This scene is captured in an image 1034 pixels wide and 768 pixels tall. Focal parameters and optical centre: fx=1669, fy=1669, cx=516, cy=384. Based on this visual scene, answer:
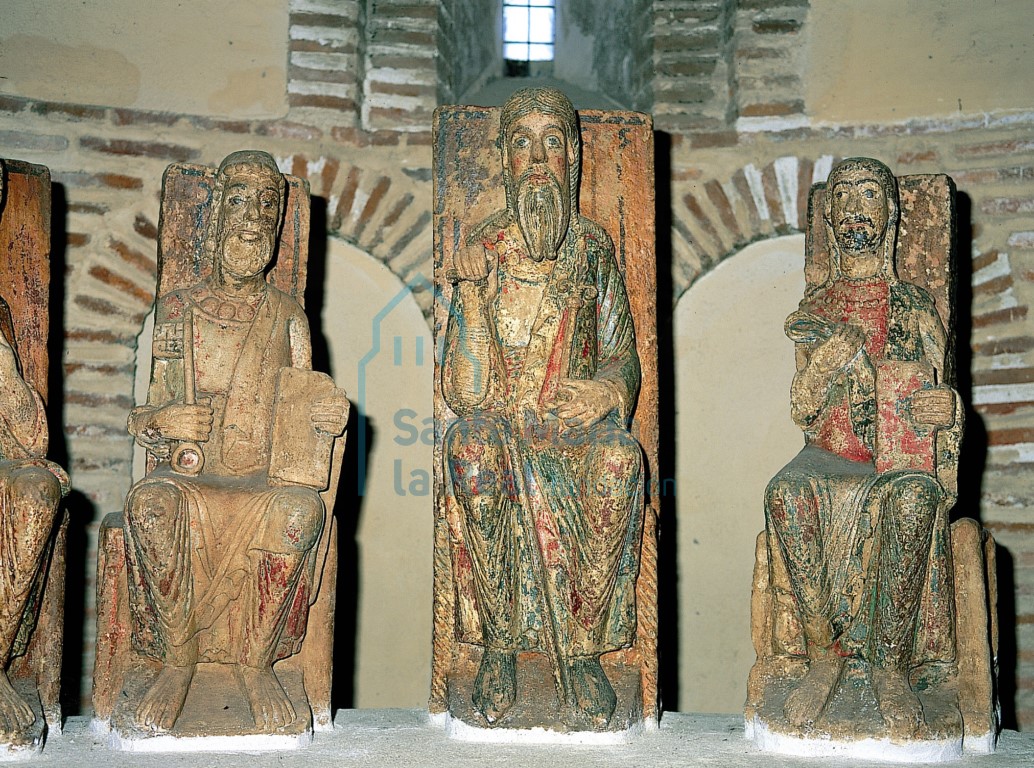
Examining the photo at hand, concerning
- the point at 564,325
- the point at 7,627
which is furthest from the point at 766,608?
the point at 7,627

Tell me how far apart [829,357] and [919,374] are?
27cm

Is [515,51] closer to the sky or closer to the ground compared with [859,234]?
closer to the sky

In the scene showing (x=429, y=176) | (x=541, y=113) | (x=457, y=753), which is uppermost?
(x=429, y=176)

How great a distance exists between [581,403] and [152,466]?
132 centimetres

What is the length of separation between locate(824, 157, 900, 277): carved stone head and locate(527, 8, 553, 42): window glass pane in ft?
9.11

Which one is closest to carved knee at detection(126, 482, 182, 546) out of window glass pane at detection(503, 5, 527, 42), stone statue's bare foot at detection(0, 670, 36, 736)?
stone statue's bare foot at detection(0, 670, 36, 736)

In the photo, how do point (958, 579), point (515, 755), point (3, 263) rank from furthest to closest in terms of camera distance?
point (3, 263) < point (958, 579) < point (515, 755)

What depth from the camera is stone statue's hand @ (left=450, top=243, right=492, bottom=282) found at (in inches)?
190

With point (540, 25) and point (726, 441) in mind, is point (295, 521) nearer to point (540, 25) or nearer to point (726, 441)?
point (726, 441)

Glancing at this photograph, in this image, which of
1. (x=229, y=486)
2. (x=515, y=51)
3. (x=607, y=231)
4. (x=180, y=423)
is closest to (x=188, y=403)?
(x=180, y=423)

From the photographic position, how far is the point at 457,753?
4.45m

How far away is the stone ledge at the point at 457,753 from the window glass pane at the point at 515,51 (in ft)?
11.7

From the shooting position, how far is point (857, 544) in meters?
4.58

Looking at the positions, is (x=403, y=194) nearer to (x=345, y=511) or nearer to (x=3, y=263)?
(x=345, y=511)
